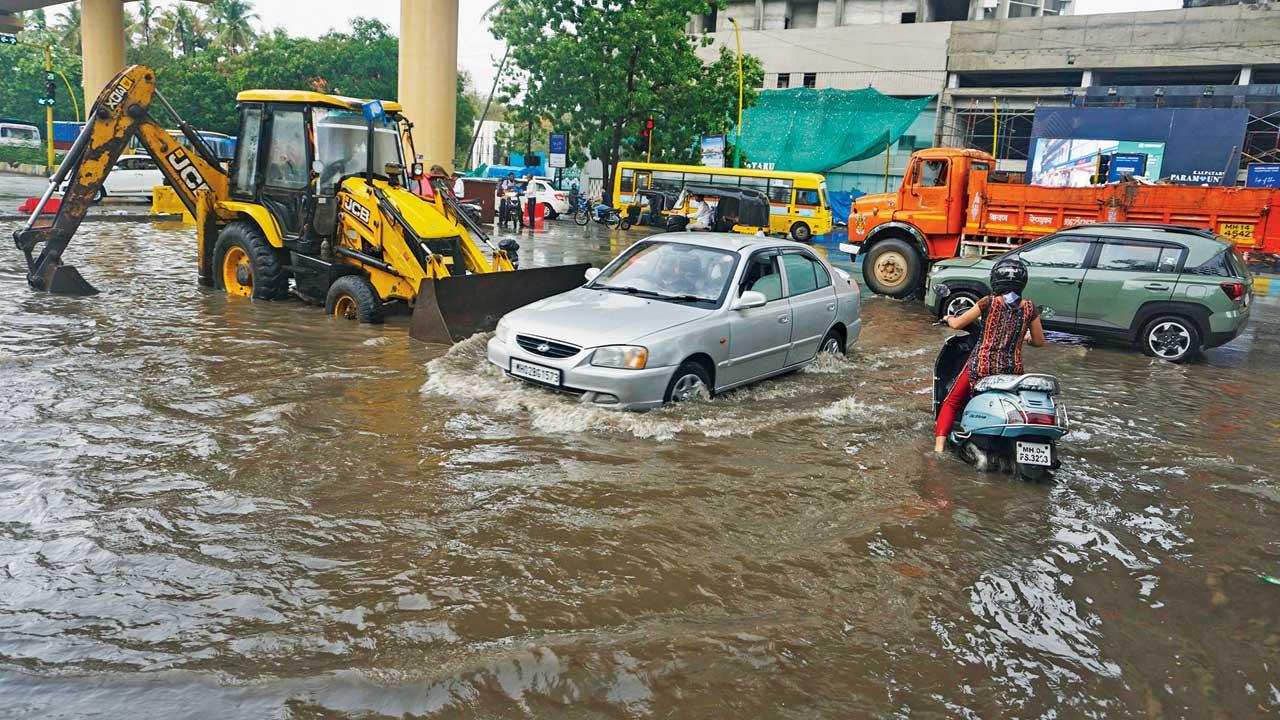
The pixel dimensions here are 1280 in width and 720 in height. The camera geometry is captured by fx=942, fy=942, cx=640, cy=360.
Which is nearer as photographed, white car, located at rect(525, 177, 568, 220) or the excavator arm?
the excavator arm

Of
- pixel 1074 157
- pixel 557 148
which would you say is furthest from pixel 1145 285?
pixel 557 148

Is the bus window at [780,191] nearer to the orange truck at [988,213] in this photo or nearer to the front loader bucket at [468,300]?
the orange truck at [988,213]

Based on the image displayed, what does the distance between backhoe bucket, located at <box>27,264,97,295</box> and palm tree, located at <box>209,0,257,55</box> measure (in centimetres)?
6259

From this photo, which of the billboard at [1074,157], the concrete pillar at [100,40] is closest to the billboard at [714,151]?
the billboard at [1074,157]

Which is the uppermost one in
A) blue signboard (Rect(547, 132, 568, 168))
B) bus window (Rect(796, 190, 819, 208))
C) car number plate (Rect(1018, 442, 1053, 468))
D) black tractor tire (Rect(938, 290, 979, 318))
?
blue signboard (Rect(547, 132, 568, 168))

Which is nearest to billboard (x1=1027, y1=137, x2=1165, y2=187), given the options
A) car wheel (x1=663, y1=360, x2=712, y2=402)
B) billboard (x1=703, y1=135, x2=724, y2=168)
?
billboard (x1=703, y1=135, x2=724, y2=168)

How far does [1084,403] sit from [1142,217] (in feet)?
26.9

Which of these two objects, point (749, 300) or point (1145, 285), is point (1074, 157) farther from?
point (749, 300)

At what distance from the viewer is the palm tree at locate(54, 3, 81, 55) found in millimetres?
66750

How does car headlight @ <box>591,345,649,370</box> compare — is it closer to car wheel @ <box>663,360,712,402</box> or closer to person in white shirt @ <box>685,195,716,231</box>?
car wheel @ <box>663,360,712,402</box>

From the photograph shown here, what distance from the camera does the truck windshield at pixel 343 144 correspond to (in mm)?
11422

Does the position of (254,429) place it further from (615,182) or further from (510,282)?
(615,182)

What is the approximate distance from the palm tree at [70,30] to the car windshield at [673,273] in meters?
72.2

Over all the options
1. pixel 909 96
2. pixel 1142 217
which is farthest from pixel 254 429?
pixel 909 96
